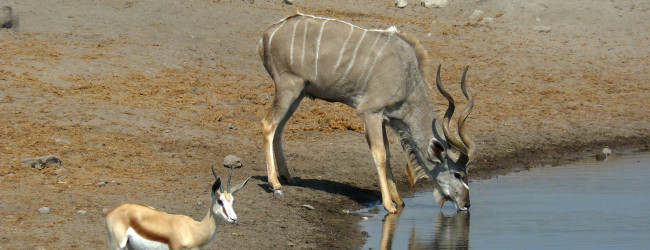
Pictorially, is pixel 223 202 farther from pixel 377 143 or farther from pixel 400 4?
pixel 400 4

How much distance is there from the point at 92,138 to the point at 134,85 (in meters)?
2.30

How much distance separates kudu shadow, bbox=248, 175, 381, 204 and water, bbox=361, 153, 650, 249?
427 mm

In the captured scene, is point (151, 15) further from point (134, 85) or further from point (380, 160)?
point (380, 160)

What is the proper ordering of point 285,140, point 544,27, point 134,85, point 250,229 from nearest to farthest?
point 250,229, point 285,140, point 134,85, point 544,27

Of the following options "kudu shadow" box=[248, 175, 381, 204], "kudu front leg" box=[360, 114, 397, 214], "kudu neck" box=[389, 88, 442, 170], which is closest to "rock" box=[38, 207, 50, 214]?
"kudu shadow" box=[248, 175, 381, 204]

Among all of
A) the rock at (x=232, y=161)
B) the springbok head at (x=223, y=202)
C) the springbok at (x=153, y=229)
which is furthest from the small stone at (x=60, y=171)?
the springbok head at (x=223, y=202)

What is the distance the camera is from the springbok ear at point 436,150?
912 cm

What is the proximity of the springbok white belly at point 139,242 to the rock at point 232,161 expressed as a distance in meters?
3.72

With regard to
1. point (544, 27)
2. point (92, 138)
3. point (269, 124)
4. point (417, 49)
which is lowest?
point (544, 27)

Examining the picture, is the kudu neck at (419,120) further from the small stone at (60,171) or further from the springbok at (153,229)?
the springbok at (153,229)

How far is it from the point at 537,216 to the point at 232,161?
326cm

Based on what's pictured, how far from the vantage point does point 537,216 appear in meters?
8.64

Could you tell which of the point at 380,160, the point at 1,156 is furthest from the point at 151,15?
the point at 380,160

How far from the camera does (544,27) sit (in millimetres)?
17875
